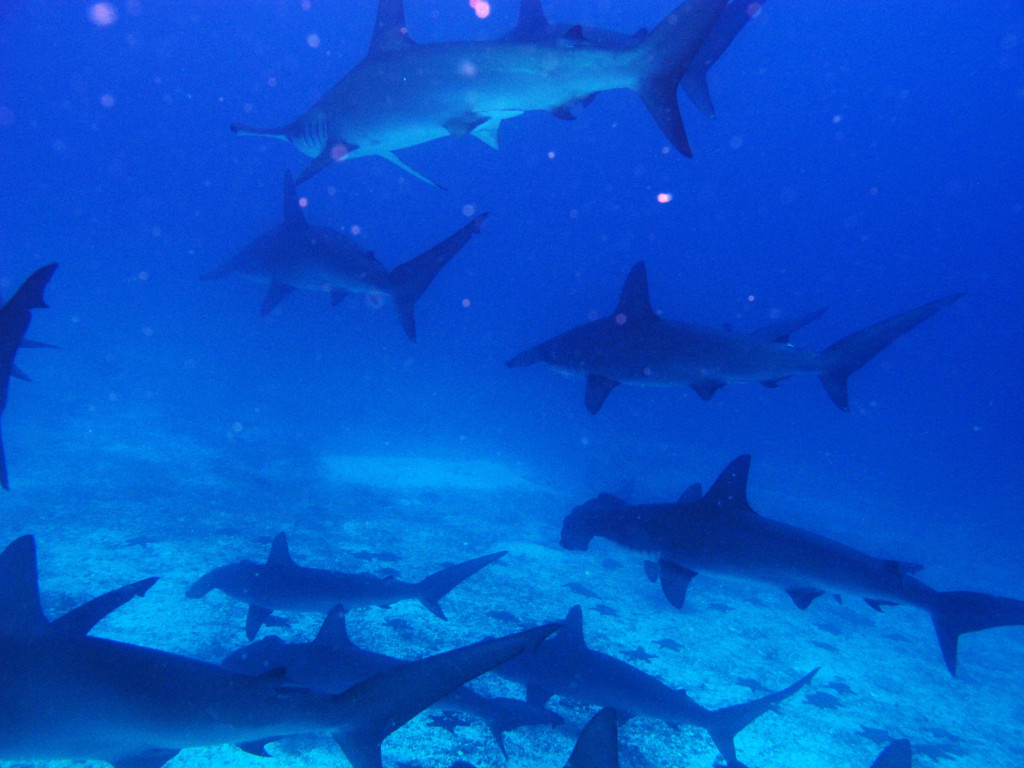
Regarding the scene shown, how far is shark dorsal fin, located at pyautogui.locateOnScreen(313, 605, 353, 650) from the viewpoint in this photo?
19.9 ft

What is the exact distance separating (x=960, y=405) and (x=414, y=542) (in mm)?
136710

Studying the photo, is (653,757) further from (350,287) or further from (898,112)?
(898,112)

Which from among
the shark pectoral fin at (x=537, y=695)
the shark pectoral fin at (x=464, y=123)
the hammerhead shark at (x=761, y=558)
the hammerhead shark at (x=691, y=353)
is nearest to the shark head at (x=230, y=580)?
the shark pectoral fin at (x=537, y=695)

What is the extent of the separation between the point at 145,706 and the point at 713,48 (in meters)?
6.85

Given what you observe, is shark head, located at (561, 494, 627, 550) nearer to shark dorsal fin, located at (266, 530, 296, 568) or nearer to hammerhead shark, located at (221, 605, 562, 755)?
hammerhead shark, located at (221, 605, 562, 755)

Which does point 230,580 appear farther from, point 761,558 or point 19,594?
point 761,558

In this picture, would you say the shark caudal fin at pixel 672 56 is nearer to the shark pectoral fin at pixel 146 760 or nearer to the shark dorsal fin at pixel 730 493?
the shark dorsal fin at pixel 730 493

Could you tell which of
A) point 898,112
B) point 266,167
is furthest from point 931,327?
point 266,167

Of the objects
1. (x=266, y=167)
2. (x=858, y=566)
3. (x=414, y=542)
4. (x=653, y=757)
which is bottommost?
(x=653, y=757)

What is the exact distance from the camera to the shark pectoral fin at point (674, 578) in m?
5.56

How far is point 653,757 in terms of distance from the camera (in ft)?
22.7

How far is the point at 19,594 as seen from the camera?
3.54 m

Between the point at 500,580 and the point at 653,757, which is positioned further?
the point at 500,580

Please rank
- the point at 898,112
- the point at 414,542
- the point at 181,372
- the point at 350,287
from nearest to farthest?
the point at 350,287 → the point at 414,542 → the point at 181,372 → the point at 898,112
